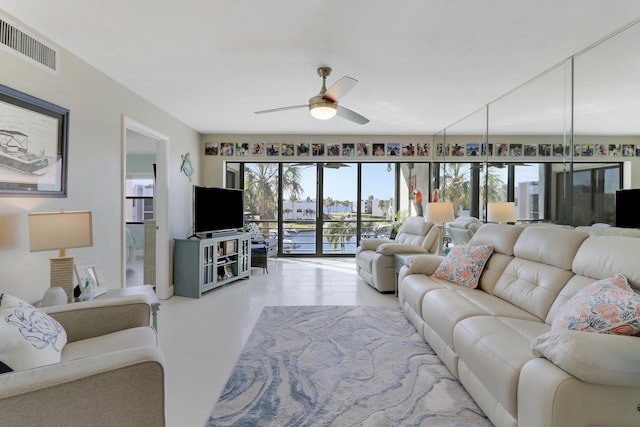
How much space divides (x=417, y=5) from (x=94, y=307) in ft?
8.83

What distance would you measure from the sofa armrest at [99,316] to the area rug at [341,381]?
28.7 inches

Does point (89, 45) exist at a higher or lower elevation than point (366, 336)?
higher

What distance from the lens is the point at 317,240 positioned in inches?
267

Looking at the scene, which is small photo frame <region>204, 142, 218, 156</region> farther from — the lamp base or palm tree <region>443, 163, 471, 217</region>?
palm tree <region>443, 163, 471, 217</region>

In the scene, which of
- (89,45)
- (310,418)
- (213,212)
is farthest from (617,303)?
(213,212)

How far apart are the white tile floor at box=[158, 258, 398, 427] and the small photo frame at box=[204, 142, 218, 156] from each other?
224cm

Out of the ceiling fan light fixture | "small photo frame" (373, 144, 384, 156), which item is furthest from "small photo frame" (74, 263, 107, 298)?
"small photo frame" (373, 144, 384, 156)

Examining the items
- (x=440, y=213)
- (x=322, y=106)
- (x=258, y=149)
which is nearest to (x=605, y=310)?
(x=322, y=106)

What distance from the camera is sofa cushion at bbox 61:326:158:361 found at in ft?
5.34

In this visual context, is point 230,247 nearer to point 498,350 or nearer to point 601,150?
point 498,350

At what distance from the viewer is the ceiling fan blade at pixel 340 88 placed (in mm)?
2527

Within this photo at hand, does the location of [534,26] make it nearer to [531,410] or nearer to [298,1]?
[298,1]

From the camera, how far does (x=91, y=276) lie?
2.59 meters

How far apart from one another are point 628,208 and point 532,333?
1.54 meters
